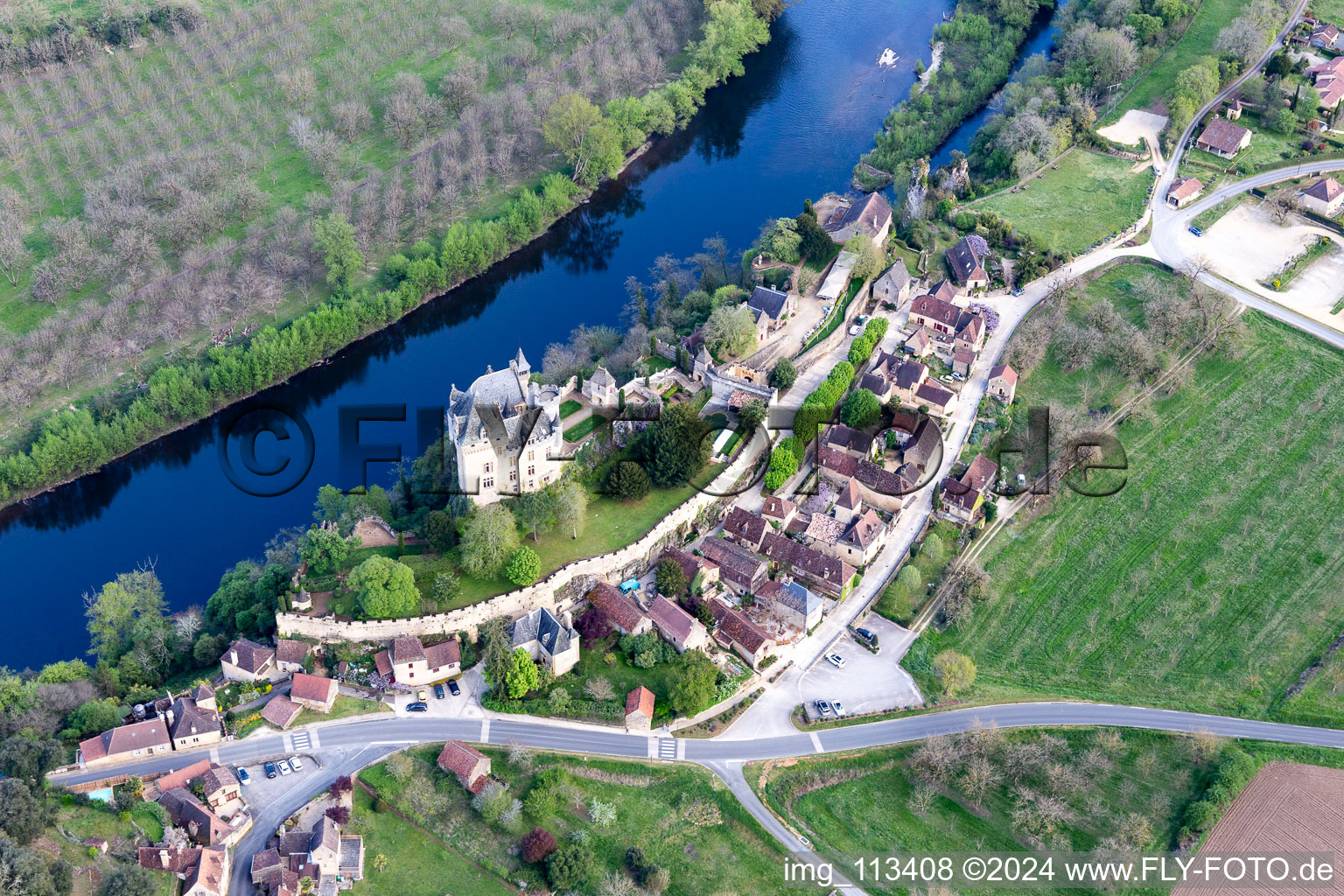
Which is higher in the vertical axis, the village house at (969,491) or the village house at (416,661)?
the village house at (969,491)

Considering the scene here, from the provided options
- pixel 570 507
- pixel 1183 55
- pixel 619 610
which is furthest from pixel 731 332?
pixel 1183 55

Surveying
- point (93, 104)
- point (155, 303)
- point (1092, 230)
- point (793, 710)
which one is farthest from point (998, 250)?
point (93, 104)

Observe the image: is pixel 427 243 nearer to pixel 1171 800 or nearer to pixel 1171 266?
pixel 1171 266

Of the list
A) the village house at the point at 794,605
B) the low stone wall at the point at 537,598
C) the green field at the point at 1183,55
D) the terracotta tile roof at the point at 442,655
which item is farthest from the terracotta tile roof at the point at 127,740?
the green field at the point at 1183,55

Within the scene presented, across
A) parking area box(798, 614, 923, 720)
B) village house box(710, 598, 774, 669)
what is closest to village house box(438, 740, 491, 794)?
village house box(710, 598, 774, 669)

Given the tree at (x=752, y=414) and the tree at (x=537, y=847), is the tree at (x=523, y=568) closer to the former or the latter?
the tree at (x=537, y=847)

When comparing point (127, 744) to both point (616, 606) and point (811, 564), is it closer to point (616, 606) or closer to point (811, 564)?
point (616, 606)
